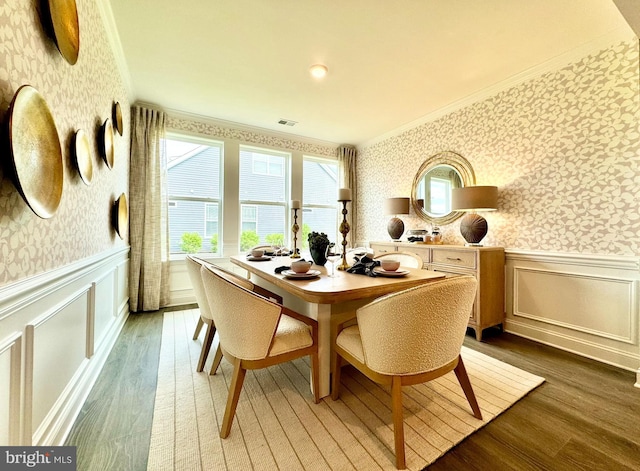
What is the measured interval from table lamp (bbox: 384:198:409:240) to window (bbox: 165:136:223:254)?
259cm

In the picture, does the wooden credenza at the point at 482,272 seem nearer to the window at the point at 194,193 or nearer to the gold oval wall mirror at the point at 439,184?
the gold oval wall mirror at the point at 439,184

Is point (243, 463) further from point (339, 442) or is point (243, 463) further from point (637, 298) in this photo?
point (637, 298)

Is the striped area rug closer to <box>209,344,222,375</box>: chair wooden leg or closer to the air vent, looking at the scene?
<box>209,344,222,375</box>: chair wooden leg

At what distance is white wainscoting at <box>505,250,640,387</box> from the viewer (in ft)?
6.63

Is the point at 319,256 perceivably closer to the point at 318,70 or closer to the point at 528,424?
the point at 528,424

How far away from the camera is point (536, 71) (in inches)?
98.7

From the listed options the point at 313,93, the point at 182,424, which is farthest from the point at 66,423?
the point at 313,93

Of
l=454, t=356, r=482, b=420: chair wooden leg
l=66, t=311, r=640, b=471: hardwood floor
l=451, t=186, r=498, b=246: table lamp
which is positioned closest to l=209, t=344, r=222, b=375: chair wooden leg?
l=66, t=311, r=640, b=471: hardwood floor

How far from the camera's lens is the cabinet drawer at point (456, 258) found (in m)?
2.57

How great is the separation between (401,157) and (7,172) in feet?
13.5

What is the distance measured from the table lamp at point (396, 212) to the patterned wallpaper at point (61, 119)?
131 inches

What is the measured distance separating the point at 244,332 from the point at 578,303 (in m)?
2.87

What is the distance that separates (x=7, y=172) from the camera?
902 millimetres

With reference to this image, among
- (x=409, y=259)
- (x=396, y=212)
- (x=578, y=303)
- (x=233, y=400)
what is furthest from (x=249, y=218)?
(x=578, y=303)
